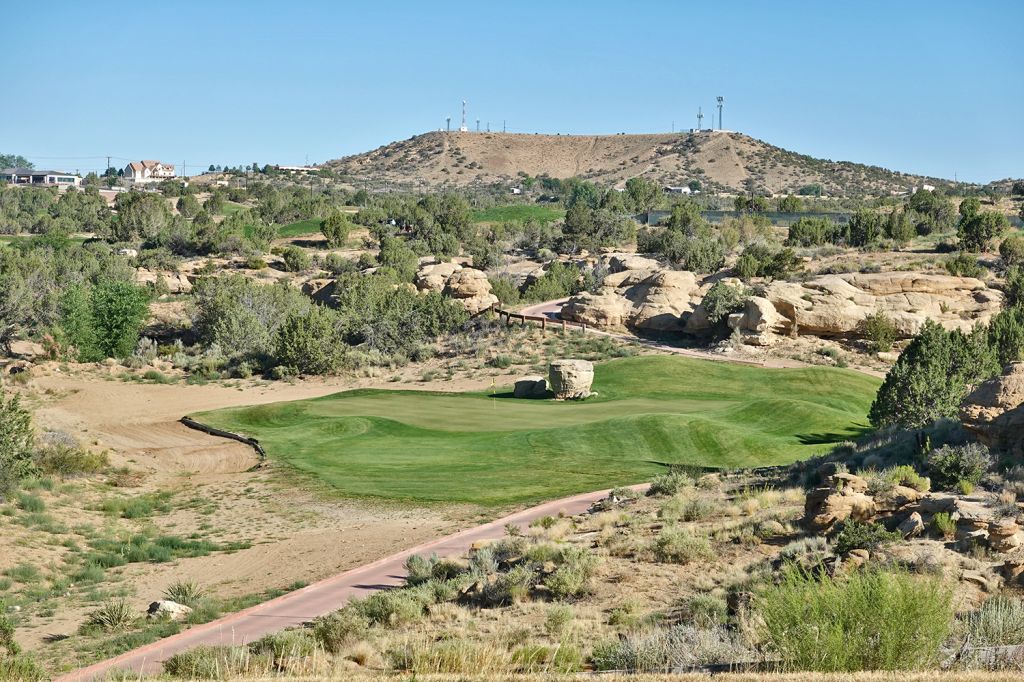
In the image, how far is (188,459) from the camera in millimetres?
37250

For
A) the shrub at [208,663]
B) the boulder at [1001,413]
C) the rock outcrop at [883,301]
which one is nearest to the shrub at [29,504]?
the shrub at [208,663]

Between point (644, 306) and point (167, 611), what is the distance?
158 ft

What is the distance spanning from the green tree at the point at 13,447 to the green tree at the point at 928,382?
2501 cm

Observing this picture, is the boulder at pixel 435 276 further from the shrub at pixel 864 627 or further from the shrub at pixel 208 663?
the shrub at pixel 864 627

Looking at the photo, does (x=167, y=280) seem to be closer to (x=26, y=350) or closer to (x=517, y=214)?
(x=26, y=350)

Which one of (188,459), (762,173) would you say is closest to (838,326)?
(188,459)

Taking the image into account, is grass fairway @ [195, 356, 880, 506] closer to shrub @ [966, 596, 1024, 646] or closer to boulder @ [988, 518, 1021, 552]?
boulder @ [988, 518, 1021, 552]

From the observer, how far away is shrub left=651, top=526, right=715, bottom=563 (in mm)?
19609

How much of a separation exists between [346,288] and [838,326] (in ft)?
105

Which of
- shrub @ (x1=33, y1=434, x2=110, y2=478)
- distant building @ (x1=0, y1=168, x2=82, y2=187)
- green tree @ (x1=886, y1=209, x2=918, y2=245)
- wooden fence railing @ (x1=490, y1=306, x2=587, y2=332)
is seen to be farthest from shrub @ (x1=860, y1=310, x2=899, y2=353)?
distant building @ (x1=0, y1=168, x2=82, y2=187)

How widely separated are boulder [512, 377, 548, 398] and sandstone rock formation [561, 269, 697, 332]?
15.5 meters

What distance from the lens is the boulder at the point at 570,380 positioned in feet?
156

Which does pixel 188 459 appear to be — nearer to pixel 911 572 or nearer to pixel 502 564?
pixel 502 564

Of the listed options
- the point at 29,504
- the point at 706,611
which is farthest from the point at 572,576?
the point at 29,504
